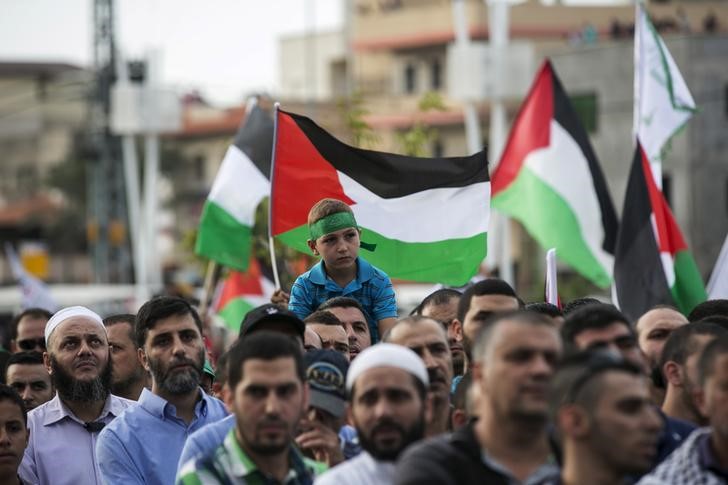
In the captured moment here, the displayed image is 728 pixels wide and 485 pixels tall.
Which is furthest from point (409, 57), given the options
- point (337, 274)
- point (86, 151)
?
point (337, 274)

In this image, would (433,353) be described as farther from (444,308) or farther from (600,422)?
(444,308)

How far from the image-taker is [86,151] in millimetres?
53250

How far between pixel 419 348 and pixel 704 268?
42.9 meters

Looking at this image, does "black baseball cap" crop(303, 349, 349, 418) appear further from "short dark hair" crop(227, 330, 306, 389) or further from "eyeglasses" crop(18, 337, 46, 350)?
"eyeglasses" crop(18, 337, 46, 350)

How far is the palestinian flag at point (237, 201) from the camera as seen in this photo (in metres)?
16.0

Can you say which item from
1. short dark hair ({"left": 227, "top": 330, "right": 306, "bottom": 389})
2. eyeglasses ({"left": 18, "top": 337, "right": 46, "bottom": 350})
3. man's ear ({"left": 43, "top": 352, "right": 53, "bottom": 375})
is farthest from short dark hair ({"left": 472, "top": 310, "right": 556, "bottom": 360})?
eyeglasses ({"left": 18, "top": 337, "right": 46, "bottom": 350})

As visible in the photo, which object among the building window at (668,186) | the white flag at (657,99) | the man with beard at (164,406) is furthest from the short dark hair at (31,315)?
the building window at (668,186)

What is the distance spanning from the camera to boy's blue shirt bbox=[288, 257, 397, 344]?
11.0 meters

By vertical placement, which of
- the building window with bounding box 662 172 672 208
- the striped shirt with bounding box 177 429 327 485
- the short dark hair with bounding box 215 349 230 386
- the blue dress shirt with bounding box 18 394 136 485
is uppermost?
the short dark hair with bounding box 215 349 230 386

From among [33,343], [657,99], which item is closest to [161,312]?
[33,343]

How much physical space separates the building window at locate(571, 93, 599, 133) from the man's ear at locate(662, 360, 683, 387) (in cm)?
4571

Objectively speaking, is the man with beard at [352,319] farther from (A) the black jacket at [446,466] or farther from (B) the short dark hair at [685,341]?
(A) the black jacket at [446,466]

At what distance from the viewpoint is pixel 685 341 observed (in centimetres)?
887

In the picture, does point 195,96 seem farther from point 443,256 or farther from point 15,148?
point 443,256
